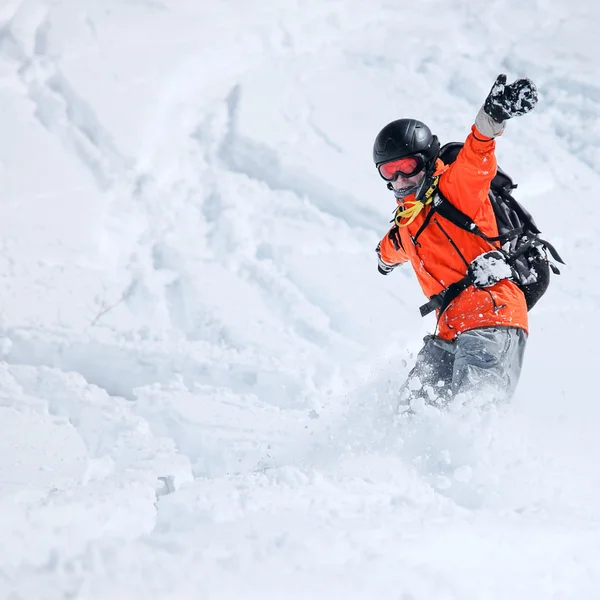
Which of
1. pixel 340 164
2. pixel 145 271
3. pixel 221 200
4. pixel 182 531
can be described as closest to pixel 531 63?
pixel 340 164

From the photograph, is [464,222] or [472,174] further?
[464,222]

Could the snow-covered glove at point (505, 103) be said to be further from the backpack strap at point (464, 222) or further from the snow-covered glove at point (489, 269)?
the snow-covered glove at point (489, 269)

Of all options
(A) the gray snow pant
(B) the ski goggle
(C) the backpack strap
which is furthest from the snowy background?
(B) the ski goggle

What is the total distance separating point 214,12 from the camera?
27.7ft

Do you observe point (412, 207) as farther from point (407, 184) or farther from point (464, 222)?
point (464, 222)

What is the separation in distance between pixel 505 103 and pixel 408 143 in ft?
2.45

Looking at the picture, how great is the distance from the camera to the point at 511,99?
3018 mm

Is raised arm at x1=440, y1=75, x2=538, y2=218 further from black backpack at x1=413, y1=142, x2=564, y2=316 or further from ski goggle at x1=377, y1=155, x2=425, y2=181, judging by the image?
ski goggle at x1=377, y1=155, x2=425, y2=181

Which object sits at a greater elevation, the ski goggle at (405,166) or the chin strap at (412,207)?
the ski goggle at (405,166)

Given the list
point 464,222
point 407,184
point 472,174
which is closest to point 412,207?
point 407,184

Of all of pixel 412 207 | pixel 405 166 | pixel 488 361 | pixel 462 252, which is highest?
pixel 405 166

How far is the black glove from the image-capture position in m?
3.00

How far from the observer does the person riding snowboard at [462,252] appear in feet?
11.1

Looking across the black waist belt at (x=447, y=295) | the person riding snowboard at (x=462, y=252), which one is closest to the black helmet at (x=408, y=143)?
the person riding snowboard at (x=462, y=252)
